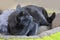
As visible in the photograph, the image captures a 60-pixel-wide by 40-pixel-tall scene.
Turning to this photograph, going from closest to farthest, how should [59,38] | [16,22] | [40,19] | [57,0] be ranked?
1. [59,38]
2. [16,22]
3. [40,19]
4. [57,0]

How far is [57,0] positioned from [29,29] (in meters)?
1.03

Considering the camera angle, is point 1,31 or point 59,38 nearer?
point 59,38

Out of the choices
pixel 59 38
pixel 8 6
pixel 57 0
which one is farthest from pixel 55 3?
pixel 59 38

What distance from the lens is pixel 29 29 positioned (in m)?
1.04

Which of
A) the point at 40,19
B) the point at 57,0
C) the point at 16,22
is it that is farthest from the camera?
the point at 57,0

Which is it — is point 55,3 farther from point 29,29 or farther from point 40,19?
point 29,29

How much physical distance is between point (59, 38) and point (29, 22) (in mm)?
265

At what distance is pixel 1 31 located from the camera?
1102mm

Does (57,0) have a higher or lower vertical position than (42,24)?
higher

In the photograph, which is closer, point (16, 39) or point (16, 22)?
point (16, 39)

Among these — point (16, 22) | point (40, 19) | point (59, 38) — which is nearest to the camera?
point (59, 38)

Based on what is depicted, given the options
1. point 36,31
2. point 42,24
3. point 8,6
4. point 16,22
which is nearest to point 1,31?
point 16,22

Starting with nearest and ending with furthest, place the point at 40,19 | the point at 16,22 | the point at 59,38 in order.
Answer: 1. the point at 59,38
2. the point at 16,22
3. the point at 40,19

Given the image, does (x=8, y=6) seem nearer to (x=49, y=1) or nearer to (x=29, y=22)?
(x=49, y=1)
